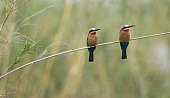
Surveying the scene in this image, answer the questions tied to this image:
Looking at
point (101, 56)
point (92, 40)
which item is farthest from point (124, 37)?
point (101, 56)

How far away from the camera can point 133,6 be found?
2166 millimetres

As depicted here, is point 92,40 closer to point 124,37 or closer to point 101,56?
point 124,37

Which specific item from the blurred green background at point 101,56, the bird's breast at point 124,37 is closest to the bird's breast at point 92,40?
the bird's breast at point 124,37

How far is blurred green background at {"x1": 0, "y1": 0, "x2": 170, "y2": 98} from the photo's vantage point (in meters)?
2.06

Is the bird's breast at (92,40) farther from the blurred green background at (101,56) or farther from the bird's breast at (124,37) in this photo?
the blurred green background at (101,56)

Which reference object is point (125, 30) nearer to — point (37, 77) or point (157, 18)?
point (37, 77)

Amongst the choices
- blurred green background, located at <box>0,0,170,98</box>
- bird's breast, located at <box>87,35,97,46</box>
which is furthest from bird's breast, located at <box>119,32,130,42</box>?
blurred green background, located at <box>0,0,170,98</box>

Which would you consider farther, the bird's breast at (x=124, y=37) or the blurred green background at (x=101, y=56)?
the blurred green background at (x=101, y=56)

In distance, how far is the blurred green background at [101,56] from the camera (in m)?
2.06

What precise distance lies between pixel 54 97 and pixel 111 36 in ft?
1.40

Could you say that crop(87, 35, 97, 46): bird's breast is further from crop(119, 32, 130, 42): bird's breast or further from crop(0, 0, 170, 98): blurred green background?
crop(0, 0, 170, 98): blurred green background

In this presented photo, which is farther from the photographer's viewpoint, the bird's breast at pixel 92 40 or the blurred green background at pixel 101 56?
the blurred green background at pixel 101 56

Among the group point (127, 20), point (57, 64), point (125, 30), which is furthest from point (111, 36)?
point (125, 30)

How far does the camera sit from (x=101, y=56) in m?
2.23
